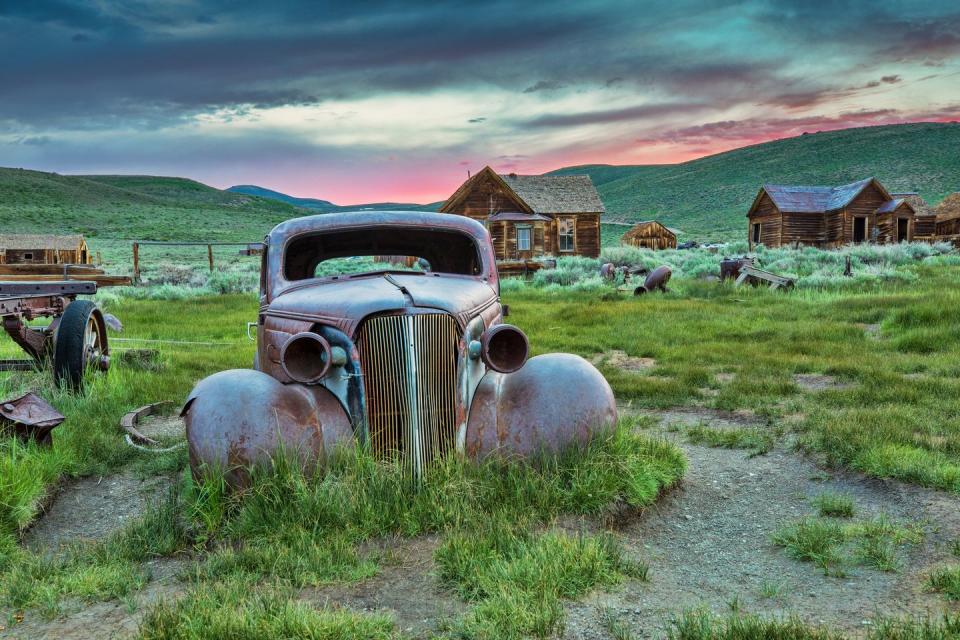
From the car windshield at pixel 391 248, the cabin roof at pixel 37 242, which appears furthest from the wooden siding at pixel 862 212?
the cabin roof at pixel 37 242

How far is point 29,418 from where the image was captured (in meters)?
5.05

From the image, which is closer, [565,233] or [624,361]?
[624,361]

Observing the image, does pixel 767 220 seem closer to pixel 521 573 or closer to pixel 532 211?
pixel 532 211

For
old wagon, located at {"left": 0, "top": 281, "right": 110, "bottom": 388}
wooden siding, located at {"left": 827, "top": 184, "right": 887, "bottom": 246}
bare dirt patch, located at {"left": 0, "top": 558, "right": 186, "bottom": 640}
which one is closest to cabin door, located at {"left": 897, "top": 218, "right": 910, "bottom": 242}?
wooden siding, located at {"left": 827, "top": 184, "right": 887, "bottom": 246}

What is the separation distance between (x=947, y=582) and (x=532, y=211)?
30132mm

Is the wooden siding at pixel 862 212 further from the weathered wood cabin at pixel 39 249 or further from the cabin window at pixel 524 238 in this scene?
the weathered wood cabin at pixel 39 249

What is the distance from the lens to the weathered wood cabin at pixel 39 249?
3891cm

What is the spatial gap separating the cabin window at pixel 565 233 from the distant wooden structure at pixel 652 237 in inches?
606

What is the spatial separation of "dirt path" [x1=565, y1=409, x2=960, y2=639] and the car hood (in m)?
1.69

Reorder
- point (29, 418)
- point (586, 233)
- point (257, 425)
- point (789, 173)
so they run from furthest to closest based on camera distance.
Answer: point (789, 173)
point (586, 233)
point (29, 418)
point (257, 425)

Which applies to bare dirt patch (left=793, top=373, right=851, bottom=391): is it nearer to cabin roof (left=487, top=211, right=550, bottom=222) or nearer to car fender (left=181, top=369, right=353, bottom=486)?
car fender (left=181, top=369, right=353, bottom=486)

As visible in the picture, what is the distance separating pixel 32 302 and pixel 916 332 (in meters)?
11.1

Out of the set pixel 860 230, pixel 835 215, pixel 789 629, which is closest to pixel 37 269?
pixel 789 629

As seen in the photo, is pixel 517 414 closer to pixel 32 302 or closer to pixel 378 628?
pixel 378 628
